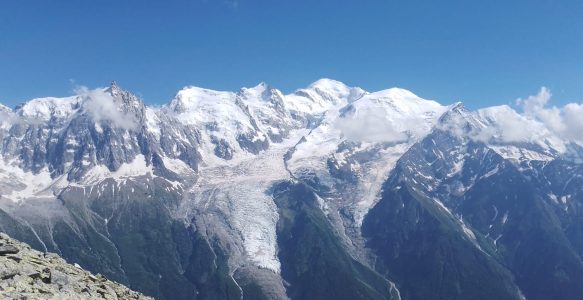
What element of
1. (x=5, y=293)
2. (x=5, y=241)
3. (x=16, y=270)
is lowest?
(x=5, y=293)

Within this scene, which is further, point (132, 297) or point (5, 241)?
point (132, 297)

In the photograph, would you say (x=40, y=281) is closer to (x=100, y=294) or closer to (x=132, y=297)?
(x=100, y=294)

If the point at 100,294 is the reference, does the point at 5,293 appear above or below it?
below

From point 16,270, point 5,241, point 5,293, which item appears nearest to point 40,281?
point 16,270

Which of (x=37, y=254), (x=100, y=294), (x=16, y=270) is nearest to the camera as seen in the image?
(x=16, y=270)

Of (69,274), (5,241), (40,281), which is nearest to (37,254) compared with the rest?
(5,241)

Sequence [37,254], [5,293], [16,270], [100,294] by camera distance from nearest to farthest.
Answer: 1. [5,293]
2. [16,270]
3. [100,294]
4. [37,254]

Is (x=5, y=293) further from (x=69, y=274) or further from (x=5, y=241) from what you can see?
(x=5, y=241)
